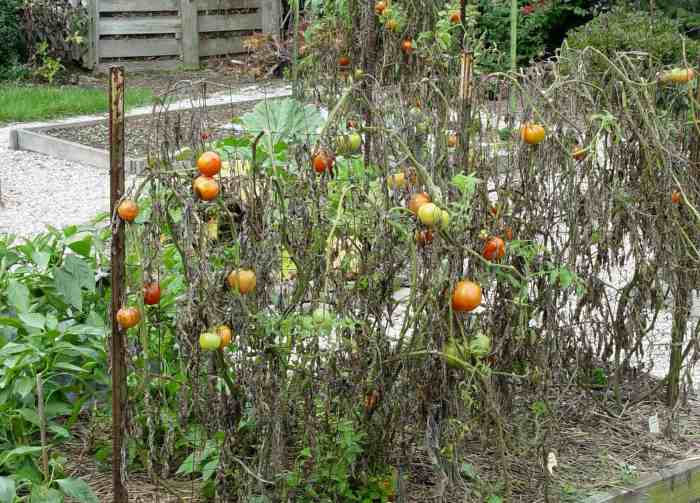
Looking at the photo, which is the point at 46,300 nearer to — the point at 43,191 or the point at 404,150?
the point at 404,150

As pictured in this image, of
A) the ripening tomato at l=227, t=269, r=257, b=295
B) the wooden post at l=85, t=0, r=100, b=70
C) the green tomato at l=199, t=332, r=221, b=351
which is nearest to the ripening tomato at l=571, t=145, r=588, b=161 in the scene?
the ripening tomato at l=227, t=269, r=257, b=295

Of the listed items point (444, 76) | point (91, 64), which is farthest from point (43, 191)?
point (91, 64)

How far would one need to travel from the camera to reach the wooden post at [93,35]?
14196mm

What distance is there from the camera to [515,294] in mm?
3135

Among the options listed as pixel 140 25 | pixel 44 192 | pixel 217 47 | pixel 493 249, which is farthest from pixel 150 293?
pixel 217 47

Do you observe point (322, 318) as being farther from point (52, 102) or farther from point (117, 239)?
point (52, 102)

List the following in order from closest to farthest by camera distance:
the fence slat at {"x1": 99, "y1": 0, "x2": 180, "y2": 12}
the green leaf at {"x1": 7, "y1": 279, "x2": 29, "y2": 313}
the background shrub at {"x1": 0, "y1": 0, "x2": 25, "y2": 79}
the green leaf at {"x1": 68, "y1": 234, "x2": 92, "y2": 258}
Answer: the green leaf at {"x1": 7, "y1": 279, "x2": 29, "y2": 313}, the green leaf at {"x1": 68, "y1": 234, "x2": 92, "y2": 258}, the background shrub at {"x1": 0, "y1": 0, "x2": 25, "y2": 79}, the fence slat at {"x1": 99, "y1": 0, "x2": 180, "y2": 12}

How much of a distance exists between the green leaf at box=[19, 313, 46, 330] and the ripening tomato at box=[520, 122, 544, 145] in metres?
1.48

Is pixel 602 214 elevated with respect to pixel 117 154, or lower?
lower

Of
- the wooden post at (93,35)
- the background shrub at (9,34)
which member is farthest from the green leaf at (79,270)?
the wooden post at (93,35)

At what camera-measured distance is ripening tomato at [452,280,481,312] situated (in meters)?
2.61

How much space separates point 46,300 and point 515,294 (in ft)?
4.74

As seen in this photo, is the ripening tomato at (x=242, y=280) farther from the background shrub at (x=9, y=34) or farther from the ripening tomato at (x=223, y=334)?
the background shrub at (x=9, y=34)

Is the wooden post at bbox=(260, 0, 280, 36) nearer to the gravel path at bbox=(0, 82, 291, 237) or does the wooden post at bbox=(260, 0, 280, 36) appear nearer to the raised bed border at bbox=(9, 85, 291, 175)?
the raised bed border at bbox=(9, 85, 291, 175)
